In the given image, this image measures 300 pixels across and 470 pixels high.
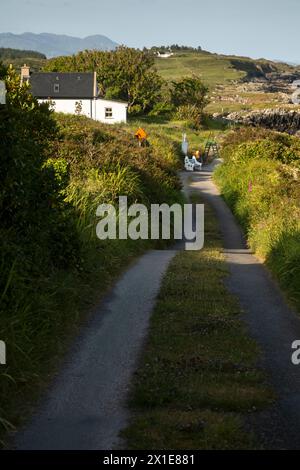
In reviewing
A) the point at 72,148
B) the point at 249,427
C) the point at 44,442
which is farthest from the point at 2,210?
the point at 72,148

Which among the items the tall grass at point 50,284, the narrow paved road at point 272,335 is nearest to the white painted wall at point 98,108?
the tall grass at point 50,284

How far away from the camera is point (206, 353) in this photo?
8.65 meters

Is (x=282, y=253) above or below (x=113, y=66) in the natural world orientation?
below

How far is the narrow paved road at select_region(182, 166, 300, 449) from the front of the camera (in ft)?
21.7

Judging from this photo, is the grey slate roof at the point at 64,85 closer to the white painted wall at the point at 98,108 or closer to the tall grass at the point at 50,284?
the white painted wall at the point at 98,108

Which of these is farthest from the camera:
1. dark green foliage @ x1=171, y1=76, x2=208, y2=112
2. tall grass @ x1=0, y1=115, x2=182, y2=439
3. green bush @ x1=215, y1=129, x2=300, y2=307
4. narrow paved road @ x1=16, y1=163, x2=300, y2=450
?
dark green foliage @ x1=171, y1=76, x2=208, y2=112

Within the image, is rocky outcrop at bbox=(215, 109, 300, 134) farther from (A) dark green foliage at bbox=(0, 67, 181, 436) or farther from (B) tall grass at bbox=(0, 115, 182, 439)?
(A) dark green foliage at bbox=(0, 67, 181, 436)

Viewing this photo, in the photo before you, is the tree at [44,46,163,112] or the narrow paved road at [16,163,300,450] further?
the tree at [44,46,163,112]

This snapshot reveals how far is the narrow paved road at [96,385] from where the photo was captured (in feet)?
20.7

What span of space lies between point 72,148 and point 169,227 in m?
5.02

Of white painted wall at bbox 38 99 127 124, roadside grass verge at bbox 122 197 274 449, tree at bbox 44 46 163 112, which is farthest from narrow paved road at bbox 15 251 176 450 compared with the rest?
tree at bbox 44 46 163 112

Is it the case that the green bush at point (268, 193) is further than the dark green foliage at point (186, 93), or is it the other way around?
the dark green foliage at point (186, 93)

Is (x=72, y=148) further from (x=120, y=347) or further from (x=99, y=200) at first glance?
(x=120, y=347)
